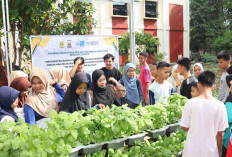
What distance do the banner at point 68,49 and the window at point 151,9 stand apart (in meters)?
12.2

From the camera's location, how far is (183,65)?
3332 mm

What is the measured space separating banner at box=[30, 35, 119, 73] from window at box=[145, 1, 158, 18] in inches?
482

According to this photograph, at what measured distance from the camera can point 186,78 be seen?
3.30 metres

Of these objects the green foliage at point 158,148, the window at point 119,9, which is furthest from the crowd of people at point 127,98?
the window at point 119,9

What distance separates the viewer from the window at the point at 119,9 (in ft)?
49.4

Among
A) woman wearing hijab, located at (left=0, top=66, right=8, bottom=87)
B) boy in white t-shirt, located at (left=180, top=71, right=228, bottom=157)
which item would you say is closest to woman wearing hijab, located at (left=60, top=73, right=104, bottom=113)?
boy in white t-shirt, located at (left=180, top=71, right=228, bottom=157)

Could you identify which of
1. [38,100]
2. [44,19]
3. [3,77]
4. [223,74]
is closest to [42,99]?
[38,100]

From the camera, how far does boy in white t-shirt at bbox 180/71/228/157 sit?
1895 mm

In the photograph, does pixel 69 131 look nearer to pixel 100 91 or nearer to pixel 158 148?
pixel 158 148

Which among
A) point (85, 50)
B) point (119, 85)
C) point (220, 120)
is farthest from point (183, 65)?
point (85, 50)

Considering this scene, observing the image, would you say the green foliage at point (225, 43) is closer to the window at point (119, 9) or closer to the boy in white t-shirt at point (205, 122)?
the window at point (119, 9)

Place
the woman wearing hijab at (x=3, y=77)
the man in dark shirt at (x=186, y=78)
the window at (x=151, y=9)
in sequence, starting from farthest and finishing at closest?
the window at (x=151, y=9)
the woman wearing hijab at (x=3, y=77)
the man in dark shirt at (x=186, y=78)

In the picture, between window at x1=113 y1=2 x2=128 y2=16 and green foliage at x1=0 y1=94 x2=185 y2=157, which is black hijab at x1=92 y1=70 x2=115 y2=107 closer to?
green foliage at x1=0 y1=94 x2=185 y2=157

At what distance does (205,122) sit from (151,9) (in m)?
15.5
